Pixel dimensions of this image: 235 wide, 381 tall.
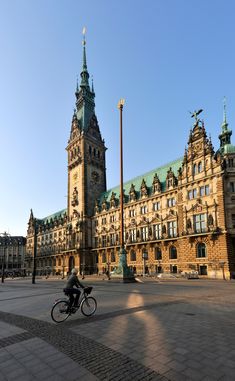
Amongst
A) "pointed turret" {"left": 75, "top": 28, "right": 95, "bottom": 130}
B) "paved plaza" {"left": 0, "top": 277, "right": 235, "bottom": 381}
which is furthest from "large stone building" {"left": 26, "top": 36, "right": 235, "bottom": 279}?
"paved plaza" {"left": 0, "top": 277, "right": 235, "bottom": 381}

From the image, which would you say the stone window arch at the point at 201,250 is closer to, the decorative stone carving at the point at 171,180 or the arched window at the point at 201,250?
the arched window at the point at 201,250

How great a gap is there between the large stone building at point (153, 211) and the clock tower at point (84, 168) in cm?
28

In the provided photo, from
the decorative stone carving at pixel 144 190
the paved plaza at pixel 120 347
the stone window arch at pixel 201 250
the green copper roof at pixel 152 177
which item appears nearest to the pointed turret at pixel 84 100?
the green copper roof at pixel 152 177

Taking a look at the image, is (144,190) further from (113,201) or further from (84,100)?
(84,100)

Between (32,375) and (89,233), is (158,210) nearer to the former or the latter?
(89,233)

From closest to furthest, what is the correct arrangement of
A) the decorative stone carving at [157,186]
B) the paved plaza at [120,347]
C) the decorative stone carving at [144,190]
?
1. the paved plaza at [120,347]
2. the decorative stone carving at [157,186]
3. the decorative stone carving at [144,190]

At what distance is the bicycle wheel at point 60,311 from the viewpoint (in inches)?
378

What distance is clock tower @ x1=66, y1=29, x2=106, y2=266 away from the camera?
75688 mm

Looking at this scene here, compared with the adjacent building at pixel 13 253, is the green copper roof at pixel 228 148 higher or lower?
higher

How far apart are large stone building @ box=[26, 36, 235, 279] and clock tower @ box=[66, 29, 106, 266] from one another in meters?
0.28

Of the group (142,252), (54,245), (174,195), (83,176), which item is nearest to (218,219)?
(174,195)

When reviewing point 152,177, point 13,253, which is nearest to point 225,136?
point 152,177

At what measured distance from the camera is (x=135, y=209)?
61469mm

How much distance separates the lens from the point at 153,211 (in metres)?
56.4
